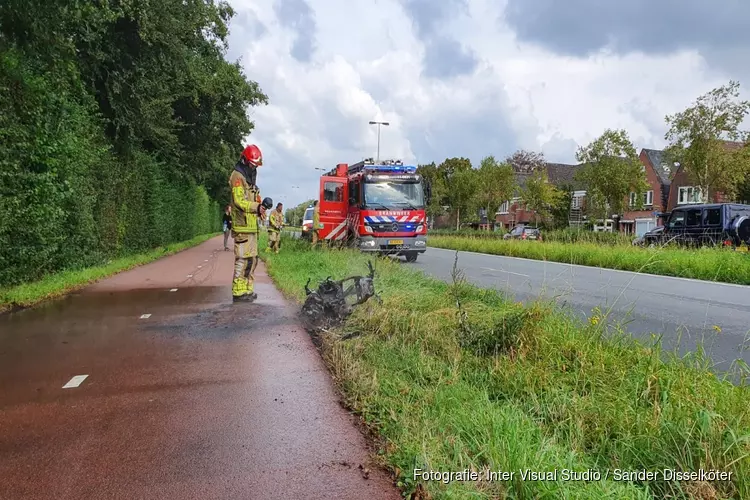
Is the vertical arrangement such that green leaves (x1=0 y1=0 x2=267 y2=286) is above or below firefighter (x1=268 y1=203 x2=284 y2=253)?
above

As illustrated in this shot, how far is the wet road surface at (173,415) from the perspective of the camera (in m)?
2.93

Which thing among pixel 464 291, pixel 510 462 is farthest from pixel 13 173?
pixel 510 462

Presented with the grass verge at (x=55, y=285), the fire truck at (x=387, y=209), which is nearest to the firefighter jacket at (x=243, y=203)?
the grass verge at (x=55, y=285)

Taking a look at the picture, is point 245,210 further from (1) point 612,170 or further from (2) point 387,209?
(1) point 612,170

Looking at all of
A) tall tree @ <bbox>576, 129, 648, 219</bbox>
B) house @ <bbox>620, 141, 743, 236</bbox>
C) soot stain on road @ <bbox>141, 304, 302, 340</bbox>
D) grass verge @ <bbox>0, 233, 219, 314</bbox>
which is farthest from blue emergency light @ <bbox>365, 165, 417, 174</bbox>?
house @ <bbox>620, 141, 743, 236</bbox>

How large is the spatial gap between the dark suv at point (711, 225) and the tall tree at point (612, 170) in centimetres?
1686

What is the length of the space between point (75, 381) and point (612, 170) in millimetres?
37041

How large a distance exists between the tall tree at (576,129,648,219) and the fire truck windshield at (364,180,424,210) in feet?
75.5

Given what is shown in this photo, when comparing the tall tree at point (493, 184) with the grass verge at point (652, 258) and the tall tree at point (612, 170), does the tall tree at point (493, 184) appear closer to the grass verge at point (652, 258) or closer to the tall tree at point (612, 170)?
the tall tree at point (612, 170)

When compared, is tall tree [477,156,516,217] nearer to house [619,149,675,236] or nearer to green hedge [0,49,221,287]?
house [619,149,675,236]

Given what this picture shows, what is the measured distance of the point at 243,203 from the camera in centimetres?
850

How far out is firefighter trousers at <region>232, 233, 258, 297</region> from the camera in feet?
28.6

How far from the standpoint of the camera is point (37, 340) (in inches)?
242

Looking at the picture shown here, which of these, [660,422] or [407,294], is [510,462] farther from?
[407,294]
